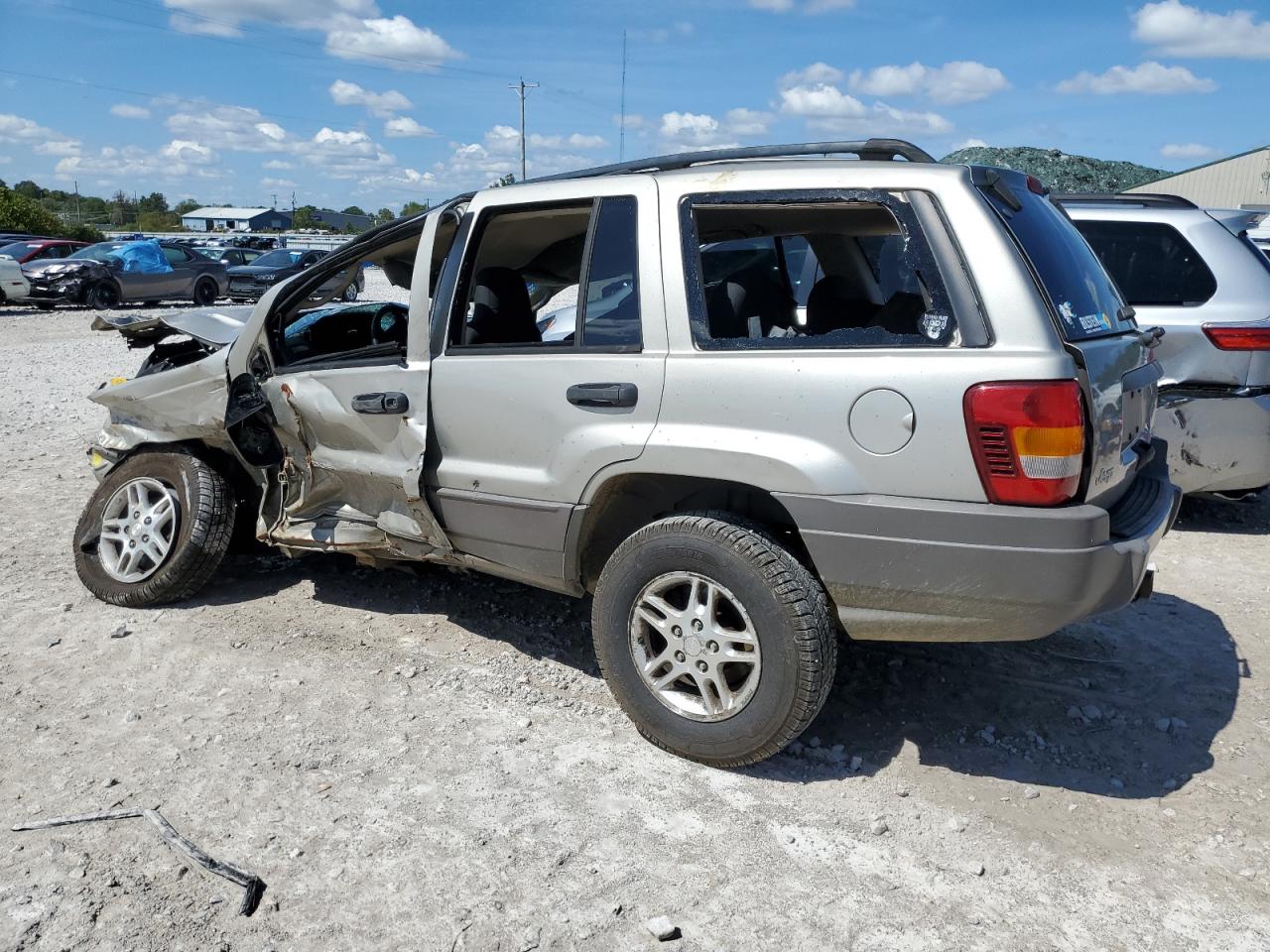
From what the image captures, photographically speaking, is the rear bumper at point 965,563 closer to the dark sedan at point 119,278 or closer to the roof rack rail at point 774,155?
the roof rack rail at point 774,155

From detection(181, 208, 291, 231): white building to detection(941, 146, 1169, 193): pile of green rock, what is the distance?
74.3 m

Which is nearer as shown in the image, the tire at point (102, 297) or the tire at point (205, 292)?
the tire at point (102, 297)

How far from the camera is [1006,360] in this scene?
9.52 ft

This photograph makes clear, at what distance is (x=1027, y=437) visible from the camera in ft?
9.45

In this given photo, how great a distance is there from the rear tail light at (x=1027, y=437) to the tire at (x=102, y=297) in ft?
72.5

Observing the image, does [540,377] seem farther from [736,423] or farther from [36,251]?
[36,251]

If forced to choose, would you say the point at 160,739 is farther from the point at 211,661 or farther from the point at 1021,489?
the point at 1021,489

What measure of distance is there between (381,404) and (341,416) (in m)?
0.31

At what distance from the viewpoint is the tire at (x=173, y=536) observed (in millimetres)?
4742

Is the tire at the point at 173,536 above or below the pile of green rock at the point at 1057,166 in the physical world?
below

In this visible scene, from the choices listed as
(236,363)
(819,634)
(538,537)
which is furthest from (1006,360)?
(236,363)

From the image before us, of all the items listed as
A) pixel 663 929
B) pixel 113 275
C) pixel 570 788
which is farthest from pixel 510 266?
pixel 113 275

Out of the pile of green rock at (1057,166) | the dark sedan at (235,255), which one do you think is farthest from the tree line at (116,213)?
the pile of green rock at (1057,166)

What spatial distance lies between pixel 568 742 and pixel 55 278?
20984 millimetres
